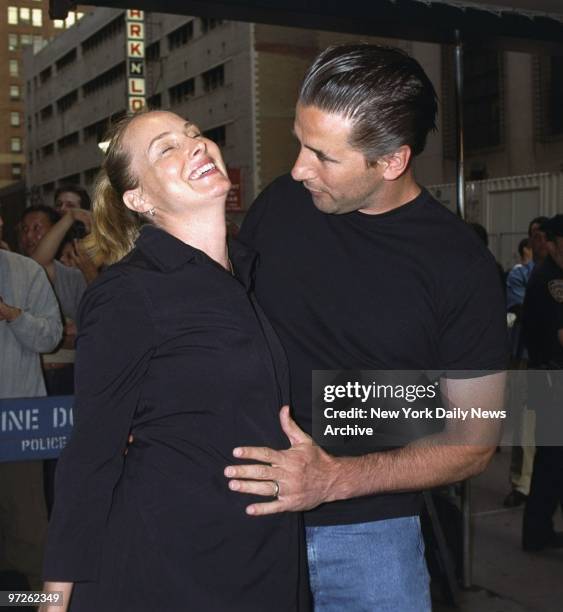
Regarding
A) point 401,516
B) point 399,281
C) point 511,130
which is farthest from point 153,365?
point 511,130

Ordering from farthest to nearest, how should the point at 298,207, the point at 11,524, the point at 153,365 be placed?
the point at 11,524 → the point at 298,207 → the point at 153,365

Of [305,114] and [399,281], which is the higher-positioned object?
[305,114]

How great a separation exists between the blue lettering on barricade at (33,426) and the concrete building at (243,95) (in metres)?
1.89

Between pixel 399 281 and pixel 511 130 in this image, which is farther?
pixel 511 130

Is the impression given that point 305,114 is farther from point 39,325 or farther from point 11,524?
point 11,524

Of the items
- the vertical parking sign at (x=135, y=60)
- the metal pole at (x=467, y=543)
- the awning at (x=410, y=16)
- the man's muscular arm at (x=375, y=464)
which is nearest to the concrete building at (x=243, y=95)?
the awning at (x=410, y=16)

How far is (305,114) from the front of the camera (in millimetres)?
2170

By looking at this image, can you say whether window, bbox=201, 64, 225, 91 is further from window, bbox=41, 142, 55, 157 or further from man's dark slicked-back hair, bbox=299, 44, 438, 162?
man's dark slicked-back hair, bbox=299, 44, 438, 162

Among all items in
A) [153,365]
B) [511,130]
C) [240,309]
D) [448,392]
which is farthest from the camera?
[511,130]

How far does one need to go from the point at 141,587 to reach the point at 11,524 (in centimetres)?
270

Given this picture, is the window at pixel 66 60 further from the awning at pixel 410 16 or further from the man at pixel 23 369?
the awning at pixel 410 16

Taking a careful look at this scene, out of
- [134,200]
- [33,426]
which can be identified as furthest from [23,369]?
[134,200]

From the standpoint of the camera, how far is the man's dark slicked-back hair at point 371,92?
2.10 meters

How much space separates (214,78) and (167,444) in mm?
42684
